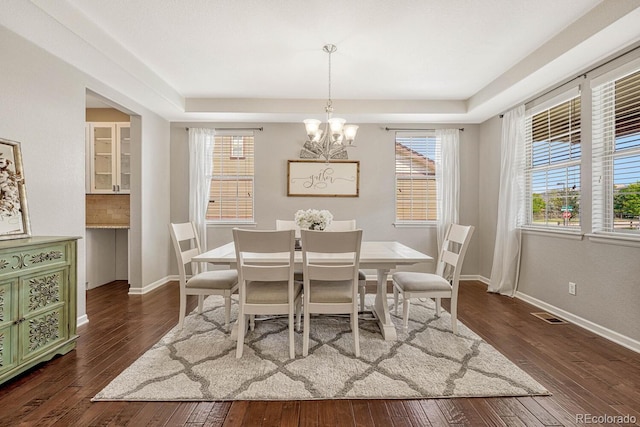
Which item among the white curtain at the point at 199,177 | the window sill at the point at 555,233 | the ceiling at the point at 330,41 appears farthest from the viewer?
the white curtain at the point at 199,177

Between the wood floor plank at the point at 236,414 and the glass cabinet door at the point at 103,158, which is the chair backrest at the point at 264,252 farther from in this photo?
the glass cabinet door at the point at 103,158

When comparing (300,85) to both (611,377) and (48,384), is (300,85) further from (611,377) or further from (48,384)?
(611,377)

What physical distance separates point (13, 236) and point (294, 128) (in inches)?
140

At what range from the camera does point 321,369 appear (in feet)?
7.32

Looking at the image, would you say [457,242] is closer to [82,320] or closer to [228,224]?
[228,224]

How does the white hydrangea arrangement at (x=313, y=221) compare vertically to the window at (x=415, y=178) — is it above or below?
below

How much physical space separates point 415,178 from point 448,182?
1.58 ft

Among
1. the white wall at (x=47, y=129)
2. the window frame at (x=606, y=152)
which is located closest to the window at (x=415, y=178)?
the window frame at (x=606, y=152)

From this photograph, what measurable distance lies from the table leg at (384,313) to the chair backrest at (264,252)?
853mm

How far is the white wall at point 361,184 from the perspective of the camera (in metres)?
5.06

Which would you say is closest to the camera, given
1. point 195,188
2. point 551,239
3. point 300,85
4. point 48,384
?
point 48,384

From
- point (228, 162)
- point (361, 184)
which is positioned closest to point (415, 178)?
point (361, 184)

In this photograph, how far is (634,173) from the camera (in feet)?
8.84

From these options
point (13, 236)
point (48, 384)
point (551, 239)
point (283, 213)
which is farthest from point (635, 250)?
point (13, 236)
